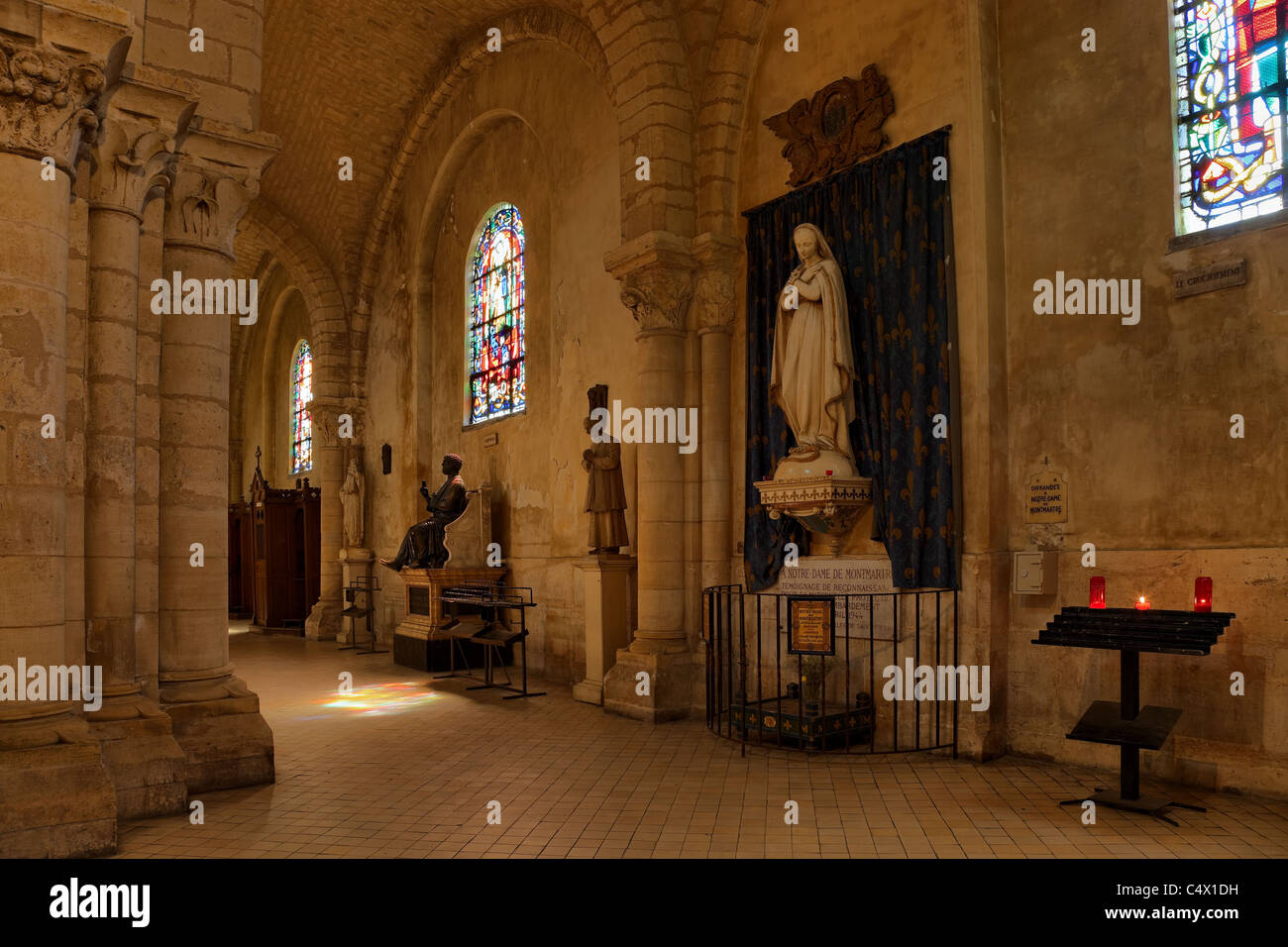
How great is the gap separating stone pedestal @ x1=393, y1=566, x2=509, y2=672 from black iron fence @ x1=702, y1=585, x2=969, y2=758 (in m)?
4.75

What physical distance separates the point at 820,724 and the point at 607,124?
674cm

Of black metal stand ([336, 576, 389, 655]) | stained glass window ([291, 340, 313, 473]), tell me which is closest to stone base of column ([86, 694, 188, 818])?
black metal stand ([336, 576, 389, 655])

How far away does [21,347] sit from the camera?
4.54m

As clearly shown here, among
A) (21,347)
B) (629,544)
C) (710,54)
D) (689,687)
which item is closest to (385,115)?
(710,54)

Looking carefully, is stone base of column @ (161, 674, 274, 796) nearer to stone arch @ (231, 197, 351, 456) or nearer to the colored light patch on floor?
the colored light patch on floor

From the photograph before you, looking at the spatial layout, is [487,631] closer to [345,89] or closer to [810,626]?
[810,626]

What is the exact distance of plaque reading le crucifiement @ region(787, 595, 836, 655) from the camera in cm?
667

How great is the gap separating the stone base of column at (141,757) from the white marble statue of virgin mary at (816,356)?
4.67 m

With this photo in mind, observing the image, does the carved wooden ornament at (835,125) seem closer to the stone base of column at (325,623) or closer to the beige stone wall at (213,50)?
the beige stone wall at (213,50)

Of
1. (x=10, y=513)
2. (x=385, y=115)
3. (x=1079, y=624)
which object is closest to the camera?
(x=10, y=513)

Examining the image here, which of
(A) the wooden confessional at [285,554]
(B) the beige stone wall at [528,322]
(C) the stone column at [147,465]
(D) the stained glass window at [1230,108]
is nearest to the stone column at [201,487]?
(C) the stone column at [147,465]

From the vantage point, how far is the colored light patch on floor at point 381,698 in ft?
29.7

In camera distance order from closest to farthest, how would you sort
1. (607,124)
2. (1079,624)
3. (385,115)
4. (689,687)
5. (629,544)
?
(1079,624) < (689,687) < (629,544) < (607,124) < (385,115)

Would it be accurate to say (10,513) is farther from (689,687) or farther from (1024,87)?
(1024,87)
